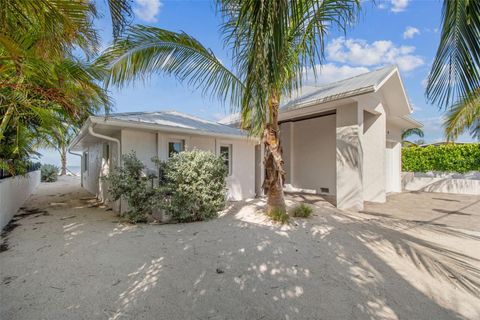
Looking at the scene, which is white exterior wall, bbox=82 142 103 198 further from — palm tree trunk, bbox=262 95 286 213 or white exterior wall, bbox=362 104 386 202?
white exterior wall, bbox=362 104 386 202

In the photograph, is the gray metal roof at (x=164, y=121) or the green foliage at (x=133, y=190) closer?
the green foliage at (x=133, y=190)

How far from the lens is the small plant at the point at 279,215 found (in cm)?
659

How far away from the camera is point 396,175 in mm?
14711

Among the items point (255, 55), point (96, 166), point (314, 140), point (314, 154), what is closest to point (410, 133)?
point (314, 140)

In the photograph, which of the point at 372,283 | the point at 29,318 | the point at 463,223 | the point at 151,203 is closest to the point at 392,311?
the point at 372,283

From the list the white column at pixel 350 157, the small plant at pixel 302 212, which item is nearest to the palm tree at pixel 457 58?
the small plant at pixel 302 212

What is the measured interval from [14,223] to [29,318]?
20.6ft

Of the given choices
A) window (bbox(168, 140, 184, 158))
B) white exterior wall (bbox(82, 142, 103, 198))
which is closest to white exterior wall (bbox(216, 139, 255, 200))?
window (bbox(168, 140, 184, 158))

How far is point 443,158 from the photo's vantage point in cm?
1489

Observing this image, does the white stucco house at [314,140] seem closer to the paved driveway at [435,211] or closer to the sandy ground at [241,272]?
the paved driveway at [435,211]

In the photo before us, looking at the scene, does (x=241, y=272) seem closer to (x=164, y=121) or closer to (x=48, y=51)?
(x=48, y=51)

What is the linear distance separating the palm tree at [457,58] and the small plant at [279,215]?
4.47 meters

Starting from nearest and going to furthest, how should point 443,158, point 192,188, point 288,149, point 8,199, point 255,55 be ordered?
point 255,55, point 192,188, point 8,199, point 288,149, point 443,158

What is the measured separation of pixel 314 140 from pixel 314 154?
0.77 meters
